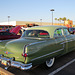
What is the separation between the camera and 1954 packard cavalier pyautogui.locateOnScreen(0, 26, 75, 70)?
3123 mm

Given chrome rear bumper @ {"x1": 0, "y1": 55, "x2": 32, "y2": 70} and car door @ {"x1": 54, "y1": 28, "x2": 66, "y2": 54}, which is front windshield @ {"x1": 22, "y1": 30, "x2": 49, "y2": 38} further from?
chrome rear bumper @ {"x1": 0, "y1": 55, "x2": 32, "y2": 70}

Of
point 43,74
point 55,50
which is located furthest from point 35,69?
point 55,50

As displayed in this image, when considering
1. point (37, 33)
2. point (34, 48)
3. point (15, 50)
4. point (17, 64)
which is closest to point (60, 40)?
point (37, 33)

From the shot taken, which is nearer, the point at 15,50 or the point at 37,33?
the point at 15,50

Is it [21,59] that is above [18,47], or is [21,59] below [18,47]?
below

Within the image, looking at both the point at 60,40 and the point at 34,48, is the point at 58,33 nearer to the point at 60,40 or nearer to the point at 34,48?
the point at 60,40

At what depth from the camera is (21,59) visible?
3.19 m

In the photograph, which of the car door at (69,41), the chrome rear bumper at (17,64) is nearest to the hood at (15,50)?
the chrome rear bumper at (17,64)

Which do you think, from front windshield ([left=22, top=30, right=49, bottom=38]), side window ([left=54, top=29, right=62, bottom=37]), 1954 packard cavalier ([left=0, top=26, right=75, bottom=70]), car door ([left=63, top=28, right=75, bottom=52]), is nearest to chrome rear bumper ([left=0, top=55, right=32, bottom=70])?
1954 packard cavalier ([left=0, top=26, right=75, bottom=70])

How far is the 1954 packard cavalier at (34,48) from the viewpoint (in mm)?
3123

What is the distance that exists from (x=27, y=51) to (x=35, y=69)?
129 cm

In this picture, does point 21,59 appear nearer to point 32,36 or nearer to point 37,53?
point 37,53

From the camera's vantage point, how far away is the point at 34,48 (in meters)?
3.22

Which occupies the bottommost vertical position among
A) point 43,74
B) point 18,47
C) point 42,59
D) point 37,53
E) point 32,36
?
point 43,74
